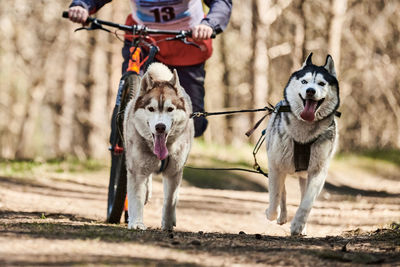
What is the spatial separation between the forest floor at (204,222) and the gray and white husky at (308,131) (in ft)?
1.59

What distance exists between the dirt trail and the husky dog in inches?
14.9

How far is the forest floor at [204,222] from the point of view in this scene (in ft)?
11.7

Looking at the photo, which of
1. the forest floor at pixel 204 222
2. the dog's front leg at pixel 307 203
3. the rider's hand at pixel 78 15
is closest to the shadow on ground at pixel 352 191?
the forest floor at pixel 204 222

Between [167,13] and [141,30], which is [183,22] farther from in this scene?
[141,30]

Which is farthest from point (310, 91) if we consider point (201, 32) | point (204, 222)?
point (204, 222)

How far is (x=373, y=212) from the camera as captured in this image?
9.03 meters

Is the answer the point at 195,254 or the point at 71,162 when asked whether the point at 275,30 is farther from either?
the point at 195,254

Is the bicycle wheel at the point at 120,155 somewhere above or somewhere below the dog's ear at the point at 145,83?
A: below

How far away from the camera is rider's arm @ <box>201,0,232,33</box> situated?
5.62 metres

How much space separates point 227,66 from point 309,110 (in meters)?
24.5

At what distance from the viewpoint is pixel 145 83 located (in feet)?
16.2

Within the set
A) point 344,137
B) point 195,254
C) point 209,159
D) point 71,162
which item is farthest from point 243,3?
point 195,254

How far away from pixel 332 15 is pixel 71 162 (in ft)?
32.1

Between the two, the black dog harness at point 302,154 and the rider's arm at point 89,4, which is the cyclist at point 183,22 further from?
the black dog harness at point 302,154
